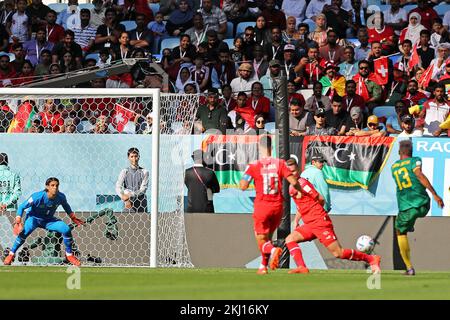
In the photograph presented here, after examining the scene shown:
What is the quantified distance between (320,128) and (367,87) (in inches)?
91.3

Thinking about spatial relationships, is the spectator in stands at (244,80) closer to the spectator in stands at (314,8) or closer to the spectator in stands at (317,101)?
the spectator in stands at (317,101)

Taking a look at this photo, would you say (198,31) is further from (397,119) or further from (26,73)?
(397,119)

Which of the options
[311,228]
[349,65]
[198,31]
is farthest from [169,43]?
[311,228]

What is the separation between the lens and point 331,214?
20.0 meters

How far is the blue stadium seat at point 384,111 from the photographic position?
22.2m

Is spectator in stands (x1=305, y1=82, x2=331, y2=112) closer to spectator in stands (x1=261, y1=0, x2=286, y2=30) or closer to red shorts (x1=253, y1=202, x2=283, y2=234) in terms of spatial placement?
spectator in stands (x1=261, y1=0, x2=286, y2=30)

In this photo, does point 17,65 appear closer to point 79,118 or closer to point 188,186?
point 79,118

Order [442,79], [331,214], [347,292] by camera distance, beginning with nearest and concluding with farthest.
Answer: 1. [347,292]
2. [331,214]
3. [442,79]

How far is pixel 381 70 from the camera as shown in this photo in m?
23.1

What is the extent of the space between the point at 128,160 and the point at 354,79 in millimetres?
5108

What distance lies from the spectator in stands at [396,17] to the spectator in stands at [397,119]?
11.6 feet

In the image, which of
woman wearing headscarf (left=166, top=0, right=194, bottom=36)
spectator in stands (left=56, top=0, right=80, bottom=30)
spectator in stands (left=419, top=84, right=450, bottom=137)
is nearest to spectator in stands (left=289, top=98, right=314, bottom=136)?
spectator in stands (left=419, top=84, right=450, bottom=137)

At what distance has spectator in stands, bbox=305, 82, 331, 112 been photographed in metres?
22.0
